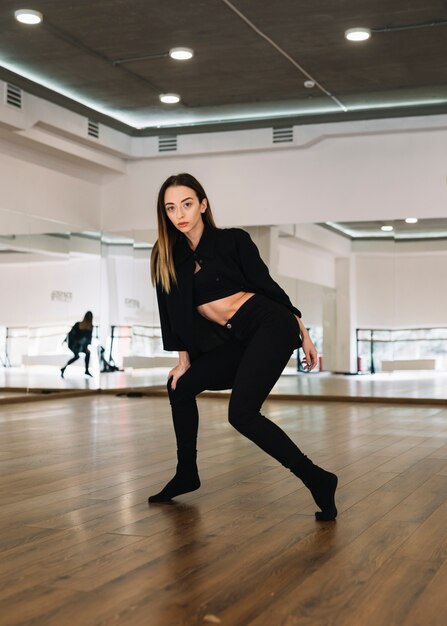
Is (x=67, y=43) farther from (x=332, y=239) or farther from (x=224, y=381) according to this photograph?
(x=224, y=381)

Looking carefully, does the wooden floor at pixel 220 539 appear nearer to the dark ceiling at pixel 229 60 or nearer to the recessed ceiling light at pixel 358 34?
the dark ceiling at pixel 229 60

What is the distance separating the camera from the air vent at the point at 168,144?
10688 mm

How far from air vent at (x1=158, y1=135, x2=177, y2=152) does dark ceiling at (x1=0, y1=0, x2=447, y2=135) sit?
0.43ft

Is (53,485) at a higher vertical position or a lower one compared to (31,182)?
lower

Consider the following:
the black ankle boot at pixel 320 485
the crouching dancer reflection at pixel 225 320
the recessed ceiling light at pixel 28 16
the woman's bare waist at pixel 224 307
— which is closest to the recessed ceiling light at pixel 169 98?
the recessed ceiling light at pixel 28 16

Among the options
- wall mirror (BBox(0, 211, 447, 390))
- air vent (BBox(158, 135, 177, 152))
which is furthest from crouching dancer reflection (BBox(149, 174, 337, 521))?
air vent (BBox(158, 135, 177, 152))

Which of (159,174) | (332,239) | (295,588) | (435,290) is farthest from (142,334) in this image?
(295,588)

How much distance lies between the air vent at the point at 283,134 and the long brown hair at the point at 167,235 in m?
6.94

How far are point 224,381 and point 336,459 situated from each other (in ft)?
5.67

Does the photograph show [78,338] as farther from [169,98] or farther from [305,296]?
[169,98]

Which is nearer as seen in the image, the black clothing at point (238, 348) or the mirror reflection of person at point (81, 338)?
the black clothing at point (238, 348)

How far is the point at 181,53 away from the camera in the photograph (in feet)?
26.3

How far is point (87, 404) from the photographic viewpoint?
30.0 ft

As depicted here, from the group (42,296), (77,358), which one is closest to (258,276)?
(42,296)
